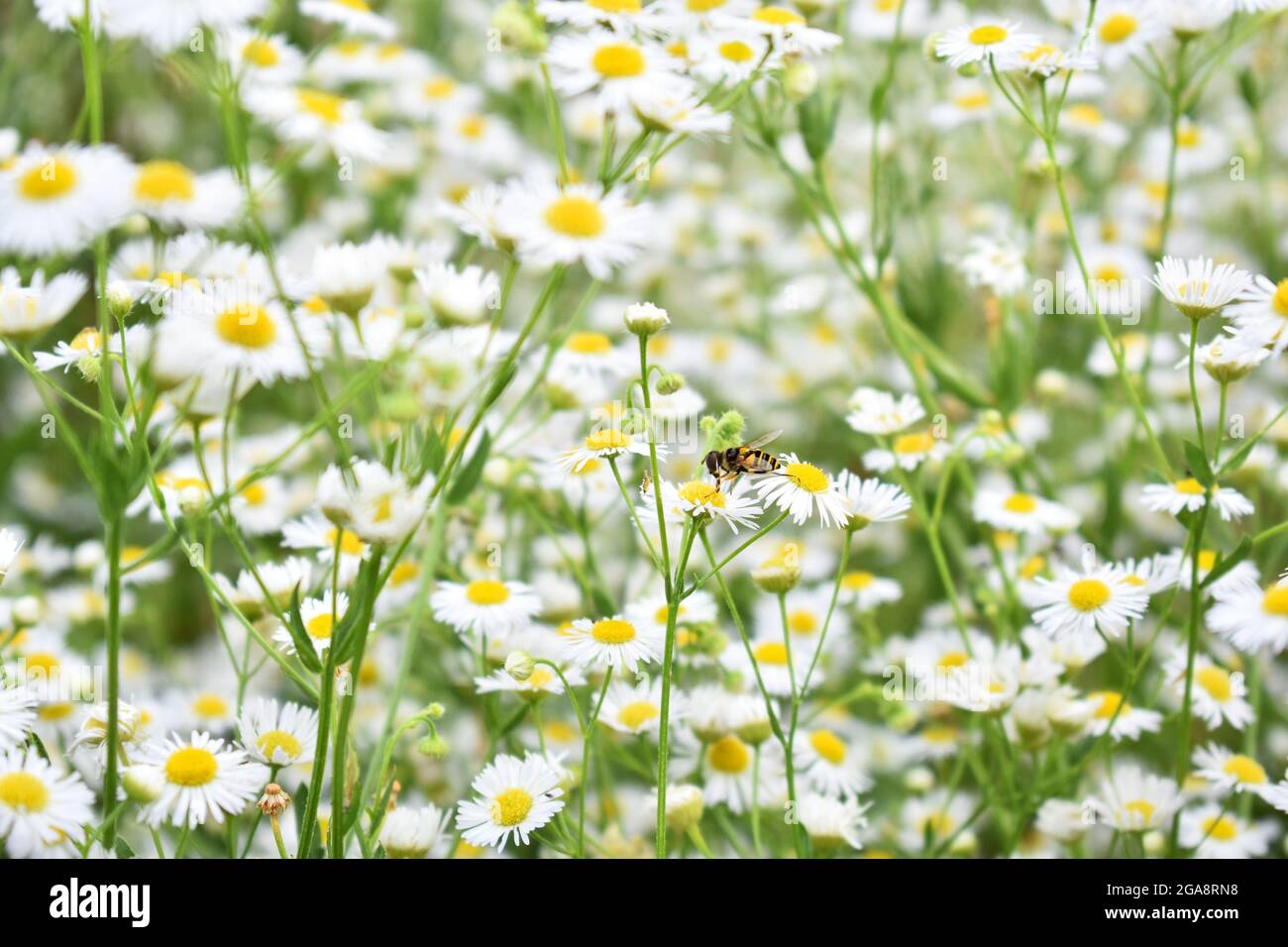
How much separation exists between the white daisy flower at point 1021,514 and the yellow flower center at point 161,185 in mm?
720

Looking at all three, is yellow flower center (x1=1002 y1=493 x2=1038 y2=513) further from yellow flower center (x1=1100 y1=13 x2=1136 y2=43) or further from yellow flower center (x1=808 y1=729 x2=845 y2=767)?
yellow flower center (x1=1100 y1=13 x2=1136 y2=43)

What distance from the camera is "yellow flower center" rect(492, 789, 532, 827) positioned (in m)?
0.80

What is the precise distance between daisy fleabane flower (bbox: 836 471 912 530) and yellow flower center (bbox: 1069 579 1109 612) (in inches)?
6.1

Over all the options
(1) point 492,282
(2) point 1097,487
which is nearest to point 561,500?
(1) point 492,282

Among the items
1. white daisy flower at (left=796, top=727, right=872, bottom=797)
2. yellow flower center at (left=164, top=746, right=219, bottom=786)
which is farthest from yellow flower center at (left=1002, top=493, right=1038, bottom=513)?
yellow flower center at (left=164, top=746, right=219, bottom=786)

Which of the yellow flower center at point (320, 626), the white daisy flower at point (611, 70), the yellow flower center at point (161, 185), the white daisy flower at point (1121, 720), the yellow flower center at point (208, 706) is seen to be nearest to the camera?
the yellow flower center at point (161, 185)

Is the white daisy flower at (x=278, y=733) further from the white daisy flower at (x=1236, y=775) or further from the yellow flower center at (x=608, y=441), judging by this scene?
the white daisy flower at (x=1236, y=775)

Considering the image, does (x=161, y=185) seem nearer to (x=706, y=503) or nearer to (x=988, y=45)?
(x=706, y=503)

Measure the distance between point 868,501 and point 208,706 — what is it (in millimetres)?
622

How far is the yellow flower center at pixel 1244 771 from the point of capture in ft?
3.05

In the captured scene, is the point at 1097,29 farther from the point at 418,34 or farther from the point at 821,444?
the point at 418,34

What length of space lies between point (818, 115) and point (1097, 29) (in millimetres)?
305

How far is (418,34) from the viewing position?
1977 millimetres

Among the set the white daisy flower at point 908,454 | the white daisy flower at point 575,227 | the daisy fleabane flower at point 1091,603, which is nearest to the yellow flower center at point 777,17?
the white daisy flower at point 575,227
